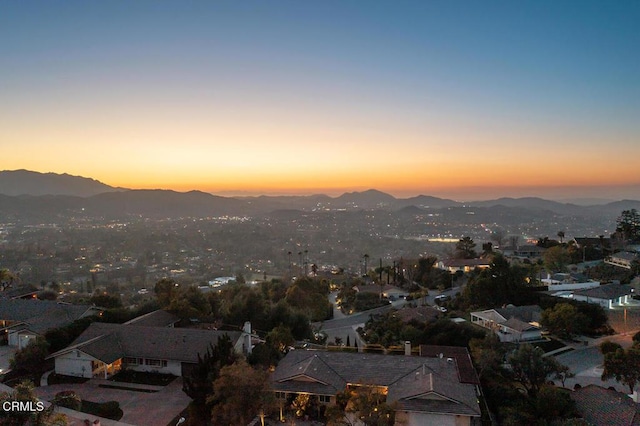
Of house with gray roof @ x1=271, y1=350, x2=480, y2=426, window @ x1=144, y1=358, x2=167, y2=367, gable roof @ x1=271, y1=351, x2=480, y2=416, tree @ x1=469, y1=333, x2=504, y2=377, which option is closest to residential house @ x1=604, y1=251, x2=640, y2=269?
tree @ x1=469, y1=333, x2=504, y2=377

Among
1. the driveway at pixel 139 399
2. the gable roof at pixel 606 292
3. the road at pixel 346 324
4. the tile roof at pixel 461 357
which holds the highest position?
the gable roof at pixel 606 292

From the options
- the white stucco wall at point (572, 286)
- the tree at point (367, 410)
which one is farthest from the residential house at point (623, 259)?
A: the tree at point (367, 410)

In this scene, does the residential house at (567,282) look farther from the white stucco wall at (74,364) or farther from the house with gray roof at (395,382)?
the white stucco wall at (74,364)

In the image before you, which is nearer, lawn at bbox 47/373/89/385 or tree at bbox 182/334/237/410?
tree at bbox 182/334/237/410

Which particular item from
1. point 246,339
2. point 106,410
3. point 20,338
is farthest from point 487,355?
point 20,338

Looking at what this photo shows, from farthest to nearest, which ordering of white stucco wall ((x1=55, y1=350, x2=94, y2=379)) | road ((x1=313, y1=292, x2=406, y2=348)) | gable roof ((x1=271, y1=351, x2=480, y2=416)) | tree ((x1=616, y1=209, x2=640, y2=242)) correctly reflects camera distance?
tree ((x1=616, y1=209, x2=640, y2=242))
road ((x1=313, y1=292, x2=406, y2=348))
white stucco wall ((x1=55, y1=350, x2=94, y2=379))
gable roof ((x1=271, y1=351, x2=480, y2=416))

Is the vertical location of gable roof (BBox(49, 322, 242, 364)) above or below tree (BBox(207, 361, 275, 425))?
below

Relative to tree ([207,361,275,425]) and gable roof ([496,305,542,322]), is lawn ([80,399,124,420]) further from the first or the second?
gable roof ([496,305,542,322])
